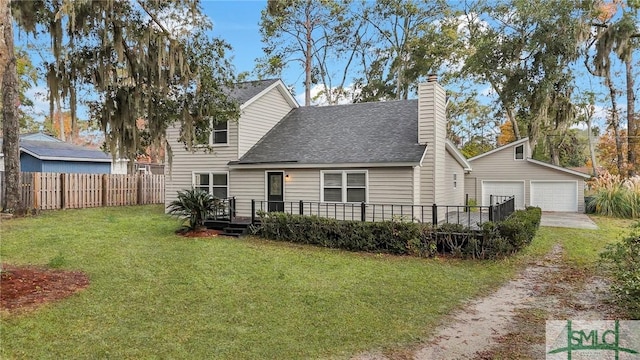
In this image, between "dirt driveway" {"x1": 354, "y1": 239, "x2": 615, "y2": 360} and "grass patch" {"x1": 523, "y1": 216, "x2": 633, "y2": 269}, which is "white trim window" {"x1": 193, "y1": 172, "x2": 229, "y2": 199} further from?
"dirt driveway" {"x1": 354, "y1": 239, "x2": 615, "y2": 360}

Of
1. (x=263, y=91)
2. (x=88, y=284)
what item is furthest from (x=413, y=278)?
(x=263, y=91)

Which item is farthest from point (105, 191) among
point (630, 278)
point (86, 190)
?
point (630, 278)

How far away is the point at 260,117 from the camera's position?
14906 mm

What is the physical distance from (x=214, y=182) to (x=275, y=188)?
8.58 ft

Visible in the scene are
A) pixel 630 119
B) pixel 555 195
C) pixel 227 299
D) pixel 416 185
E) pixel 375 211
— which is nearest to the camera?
pixel 227 299

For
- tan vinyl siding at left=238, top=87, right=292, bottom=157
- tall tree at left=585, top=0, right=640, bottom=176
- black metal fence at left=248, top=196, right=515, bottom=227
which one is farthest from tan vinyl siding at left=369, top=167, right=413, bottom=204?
tall tree at left=585, top=0, right=640, bottom=176

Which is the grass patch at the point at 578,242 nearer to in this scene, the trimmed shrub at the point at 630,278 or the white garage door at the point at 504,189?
the trimmed shrub at the point at 630,278

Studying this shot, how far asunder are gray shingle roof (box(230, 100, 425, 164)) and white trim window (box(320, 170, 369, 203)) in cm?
50

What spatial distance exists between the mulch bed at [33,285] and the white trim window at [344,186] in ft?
25.4

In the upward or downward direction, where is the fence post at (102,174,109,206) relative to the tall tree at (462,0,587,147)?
downward

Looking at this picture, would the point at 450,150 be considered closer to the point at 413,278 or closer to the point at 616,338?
the point at 413,278

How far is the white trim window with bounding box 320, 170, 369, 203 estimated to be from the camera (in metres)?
12.2

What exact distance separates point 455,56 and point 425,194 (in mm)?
16595

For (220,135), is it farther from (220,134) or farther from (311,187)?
(311,187)
